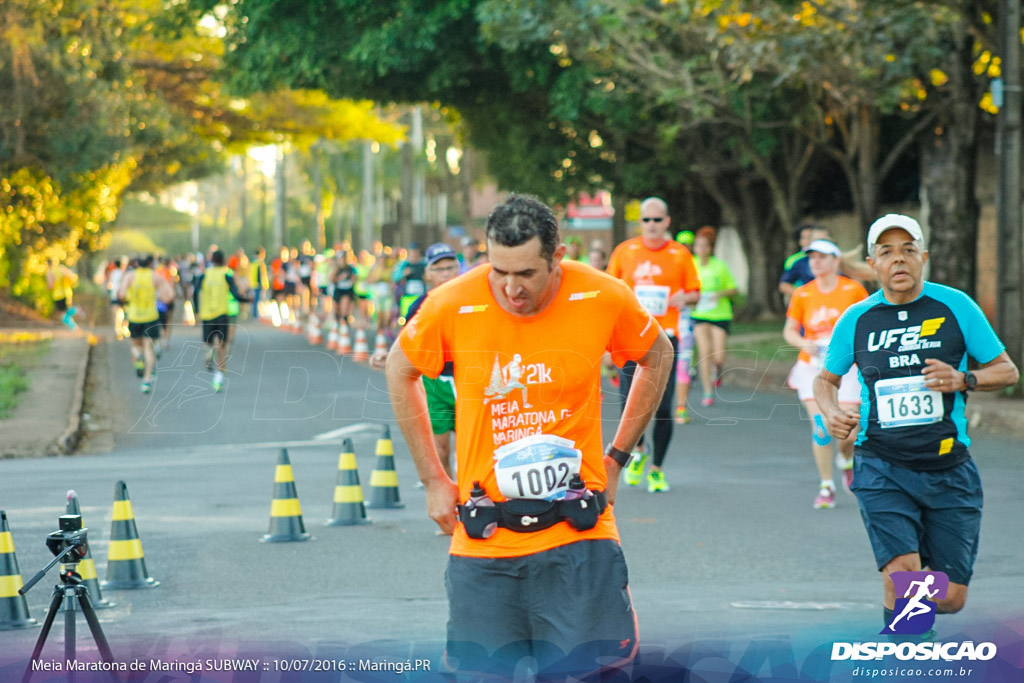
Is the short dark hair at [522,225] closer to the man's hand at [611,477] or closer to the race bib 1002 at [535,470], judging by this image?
the race bib 1002 at [535,470]

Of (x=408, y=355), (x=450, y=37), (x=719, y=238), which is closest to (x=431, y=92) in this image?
(x=450, y=37)

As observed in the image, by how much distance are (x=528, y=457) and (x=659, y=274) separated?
7154 millimetres

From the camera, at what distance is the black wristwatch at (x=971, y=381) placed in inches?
223

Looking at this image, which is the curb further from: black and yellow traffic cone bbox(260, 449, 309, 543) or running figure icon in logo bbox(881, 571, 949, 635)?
running figure icon in logo bbox(881, 571, 949, 635)

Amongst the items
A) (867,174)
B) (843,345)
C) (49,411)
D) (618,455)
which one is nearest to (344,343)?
(867,174)

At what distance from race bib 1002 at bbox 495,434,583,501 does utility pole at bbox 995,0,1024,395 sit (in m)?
12.6

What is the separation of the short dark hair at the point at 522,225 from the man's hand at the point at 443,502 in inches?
30.4

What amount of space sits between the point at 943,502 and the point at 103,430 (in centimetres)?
1284

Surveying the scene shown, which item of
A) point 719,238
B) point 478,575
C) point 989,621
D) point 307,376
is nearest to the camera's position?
point 478,575

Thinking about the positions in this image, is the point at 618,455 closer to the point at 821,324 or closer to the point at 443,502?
the point at 443,502

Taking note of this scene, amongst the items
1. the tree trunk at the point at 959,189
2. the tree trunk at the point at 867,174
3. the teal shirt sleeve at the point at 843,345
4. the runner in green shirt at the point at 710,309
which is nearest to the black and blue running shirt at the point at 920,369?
the teal shirt sleeve at the point at 843,345

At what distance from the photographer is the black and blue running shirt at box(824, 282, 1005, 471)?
572 centimetres

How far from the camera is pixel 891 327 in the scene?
229 inches

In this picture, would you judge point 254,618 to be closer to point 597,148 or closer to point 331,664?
point 331,664
